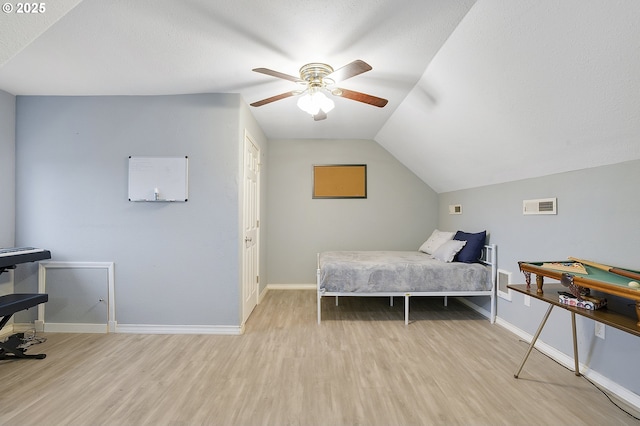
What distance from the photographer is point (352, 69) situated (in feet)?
6.07

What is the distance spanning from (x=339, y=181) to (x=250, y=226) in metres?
1.84

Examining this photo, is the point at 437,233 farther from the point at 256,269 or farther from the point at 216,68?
the point at 216,68

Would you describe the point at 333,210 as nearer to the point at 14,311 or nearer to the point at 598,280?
the point at 598,280

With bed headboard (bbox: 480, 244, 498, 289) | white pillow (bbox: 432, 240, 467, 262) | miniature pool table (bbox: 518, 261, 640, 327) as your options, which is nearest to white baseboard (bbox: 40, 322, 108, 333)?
white pillow (bbox: 432, 240, 467, 262)

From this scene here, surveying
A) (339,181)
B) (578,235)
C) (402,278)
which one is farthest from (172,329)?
(578,235)

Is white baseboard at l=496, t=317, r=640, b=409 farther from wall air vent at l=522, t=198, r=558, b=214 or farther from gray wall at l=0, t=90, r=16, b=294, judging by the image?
gray wall at l=0, t=90, r=16, b=294

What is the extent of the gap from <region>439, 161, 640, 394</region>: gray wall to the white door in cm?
292

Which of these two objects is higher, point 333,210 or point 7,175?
point 7,175

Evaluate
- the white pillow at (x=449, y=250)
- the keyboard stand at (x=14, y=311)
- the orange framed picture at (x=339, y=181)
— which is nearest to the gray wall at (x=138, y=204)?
the keyboard stand at (x=14, y=311)

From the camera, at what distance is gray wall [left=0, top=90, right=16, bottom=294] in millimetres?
2795

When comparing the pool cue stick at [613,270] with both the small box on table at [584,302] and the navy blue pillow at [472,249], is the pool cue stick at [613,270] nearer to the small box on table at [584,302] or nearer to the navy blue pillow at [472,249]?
the small box on table at [584,302]

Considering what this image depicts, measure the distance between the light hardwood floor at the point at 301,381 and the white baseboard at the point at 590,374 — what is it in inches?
3.5

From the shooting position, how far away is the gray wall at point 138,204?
9.54 feet

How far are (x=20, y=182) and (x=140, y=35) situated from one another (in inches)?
92.6
